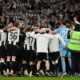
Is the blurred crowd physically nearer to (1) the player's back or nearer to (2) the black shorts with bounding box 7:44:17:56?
(1) the player's back

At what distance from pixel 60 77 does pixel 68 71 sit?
1.25 metres

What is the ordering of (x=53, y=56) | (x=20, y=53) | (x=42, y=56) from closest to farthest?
(x=20, y=53)
(x=42, y=56)
(x=53, y=56)

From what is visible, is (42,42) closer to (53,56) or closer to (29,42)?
(29,42)

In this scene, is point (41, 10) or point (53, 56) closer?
point (53, 56)

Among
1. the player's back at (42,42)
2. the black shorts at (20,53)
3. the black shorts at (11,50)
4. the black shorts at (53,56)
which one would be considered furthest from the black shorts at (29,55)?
the black shorts at (53,56)

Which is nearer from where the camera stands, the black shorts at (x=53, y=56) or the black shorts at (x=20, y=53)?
the black shorts at (x=20, y=53)

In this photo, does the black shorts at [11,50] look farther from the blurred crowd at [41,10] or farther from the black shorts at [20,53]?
the blurred crowd at [41,10]

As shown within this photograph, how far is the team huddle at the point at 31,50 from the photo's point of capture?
24.3 meters

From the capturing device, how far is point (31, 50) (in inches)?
962

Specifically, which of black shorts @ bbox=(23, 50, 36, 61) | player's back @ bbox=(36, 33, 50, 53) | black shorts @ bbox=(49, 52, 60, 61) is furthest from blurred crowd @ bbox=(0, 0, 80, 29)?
black shorts @ bbox=(23, 50, 36, 61)

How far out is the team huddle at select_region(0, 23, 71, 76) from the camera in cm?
2431

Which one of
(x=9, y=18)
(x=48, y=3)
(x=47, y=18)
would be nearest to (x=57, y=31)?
(x=9, y=18)

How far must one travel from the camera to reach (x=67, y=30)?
80.7 feet

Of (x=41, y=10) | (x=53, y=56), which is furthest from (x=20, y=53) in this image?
(x=41, y=10)
